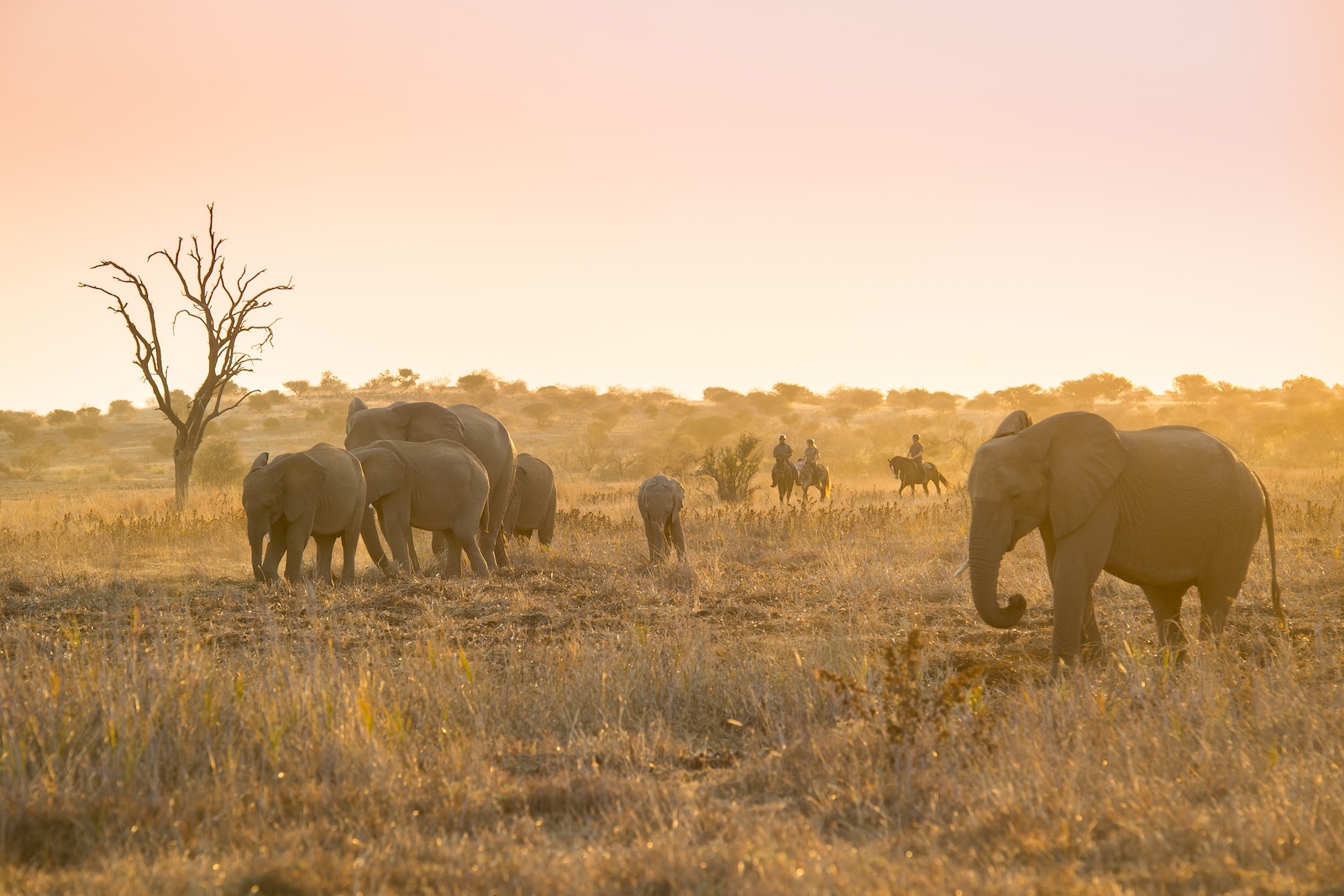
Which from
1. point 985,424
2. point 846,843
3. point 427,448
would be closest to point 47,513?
point 427,448

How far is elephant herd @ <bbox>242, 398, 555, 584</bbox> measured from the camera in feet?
35.4

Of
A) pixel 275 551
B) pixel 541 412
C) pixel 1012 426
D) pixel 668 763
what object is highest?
pixel 541 412

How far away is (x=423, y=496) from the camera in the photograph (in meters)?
12.2

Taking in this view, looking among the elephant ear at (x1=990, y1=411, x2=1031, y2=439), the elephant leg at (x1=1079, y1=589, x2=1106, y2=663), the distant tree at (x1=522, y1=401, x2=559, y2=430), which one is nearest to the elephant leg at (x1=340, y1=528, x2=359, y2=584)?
the elephant ear at (x1=990, y1=411, x2=1031, y2=439)

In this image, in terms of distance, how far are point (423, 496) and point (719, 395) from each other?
68652mm

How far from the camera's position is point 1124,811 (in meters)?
4.08

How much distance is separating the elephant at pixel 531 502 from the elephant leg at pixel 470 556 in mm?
3058

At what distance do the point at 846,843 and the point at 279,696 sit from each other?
288 centimetres

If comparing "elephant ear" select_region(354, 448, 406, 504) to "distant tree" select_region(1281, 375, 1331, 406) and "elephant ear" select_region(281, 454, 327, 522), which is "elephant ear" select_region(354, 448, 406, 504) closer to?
"elephant ear" select_region(281, 454, 327, 522)

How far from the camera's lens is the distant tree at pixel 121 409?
7138 centimetres

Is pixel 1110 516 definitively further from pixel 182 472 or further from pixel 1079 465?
pixel 182 472

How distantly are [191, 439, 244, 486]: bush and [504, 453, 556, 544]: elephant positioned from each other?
84.3 ft

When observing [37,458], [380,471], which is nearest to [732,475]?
[380,471]

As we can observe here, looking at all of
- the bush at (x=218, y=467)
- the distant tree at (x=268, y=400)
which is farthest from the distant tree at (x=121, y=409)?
the bush at (x=218, y=467)
